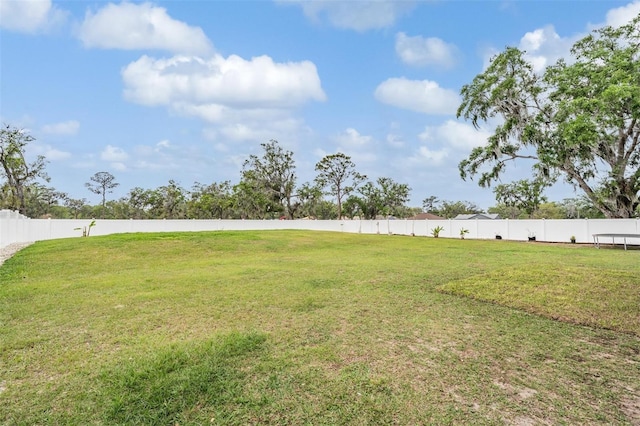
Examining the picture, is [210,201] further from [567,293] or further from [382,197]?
[567,293]

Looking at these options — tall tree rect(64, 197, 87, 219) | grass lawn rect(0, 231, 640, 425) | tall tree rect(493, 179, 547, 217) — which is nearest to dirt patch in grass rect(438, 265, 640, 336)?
grass lawn rect(0, 231, 640, 425)

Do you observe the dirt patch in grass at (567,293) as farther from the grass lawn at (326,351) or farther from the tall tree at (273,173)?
the tall tree at (273,173)

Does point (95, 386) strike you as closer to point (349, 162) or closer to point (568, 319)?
point (568, 319)

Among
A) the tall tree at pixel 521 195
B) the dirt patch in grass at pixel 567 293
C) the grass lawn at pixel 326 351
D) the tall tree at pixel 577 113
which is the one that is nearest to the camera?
the grass lawn at pixel 326 351

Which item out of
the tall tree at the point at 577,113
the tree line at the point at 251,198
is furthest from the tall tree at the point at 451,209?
the tall tree at the point at 577,113

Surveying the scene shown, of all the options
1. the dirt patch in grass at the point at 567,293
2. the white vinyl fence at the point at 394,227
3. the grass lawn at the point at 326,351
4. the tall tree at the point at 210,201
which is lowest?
the grass lawn at the point at 326,351

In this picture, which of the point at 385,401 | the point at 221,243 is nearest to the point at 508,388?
the point at 385,401

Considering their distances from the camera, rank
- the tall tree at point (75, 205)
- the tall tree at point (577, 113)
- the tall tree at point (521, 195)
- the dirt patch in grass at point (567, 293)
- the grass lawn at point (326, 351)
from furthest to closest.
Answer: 1. the tall tree at point (75, 205)
2. the tall tree at point (521, 195)
3. the tall tree at point (577, 113)
4. the dirt patch in grass at point (567, 293)
5. the grass lawn at point (326, 351)

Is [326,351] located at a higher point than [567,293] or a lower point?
lower

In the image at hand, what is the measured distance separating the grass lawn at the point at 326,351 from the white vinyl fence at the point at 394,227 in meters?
12.3

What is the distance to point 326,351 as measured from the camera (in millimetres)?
3098

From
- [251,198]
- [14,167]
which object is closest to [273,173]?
[251,198]

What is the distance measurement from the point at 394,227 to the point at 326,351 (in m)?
24.8

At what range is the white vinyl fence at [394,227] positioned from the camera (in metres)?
15.9
